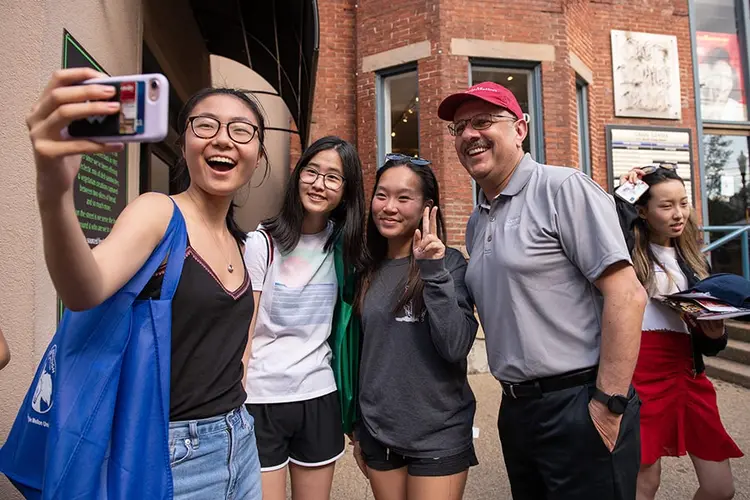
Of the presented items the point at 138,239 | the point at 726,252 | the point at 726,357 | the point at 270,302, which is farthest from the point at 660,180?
the point at 726,252

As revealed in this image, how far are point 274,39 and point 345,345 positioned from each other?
13.7 feet

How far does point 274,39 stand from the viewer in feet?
17.1

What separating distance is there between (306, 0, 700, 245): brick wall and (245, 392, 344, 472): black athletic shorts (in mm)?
5083

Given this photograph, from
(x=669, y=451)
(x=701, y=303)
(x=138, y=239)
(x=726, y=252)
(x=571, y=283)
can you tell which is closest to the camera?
(x=138, y=239)

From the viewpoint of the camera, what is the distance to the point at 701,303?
7.91 feet

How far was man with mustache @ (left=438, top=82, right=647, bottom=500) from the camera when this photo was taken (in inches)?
69.9

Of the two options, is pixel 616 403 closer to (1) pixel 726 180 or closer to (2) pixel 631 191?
(2) pixel 631 191

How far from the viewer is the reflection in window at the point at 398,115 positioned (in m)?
7.70

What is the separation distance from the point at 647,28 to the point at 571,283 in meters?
9.62

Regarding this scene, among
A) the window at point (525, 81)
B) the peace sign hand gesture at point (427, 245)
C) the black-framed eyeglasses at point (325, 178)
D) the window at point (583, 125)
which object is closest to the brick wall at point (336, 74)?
the window at point (525, 81)

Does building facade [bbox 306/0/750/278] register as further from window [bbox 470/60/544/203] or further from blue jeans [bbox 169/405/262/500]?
blue jeans [bbox 169/405/262/500]

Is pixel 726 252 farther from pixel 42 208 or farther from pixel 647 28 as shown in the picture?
pixel 42 208

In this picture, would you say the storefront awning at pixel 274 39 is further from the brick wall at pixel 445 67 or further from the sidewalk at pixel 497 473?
the sidewalk at pixel 497 473

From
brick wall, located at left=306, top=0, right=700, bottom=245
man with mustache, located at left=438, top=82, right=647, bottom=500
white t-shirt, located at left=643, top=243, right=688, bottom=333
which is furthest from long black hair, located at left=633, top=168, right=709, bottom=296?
brick wall, located at left=306, top=0, right=700, bottom=245
